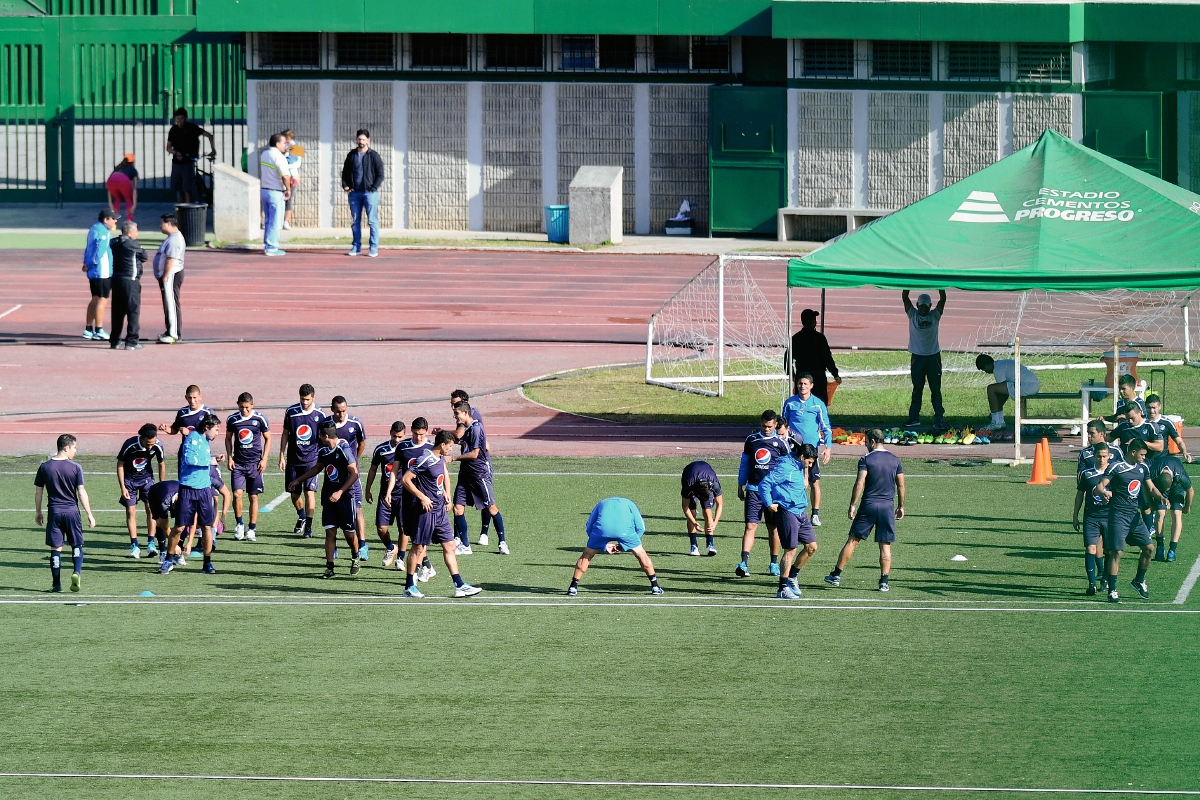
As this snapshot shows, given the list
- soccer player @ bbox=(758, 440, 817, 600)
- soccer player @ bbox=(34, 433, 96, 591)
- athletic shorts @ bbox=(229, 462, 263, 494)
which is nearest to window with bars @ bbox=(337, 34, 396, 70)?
athletic shorts @ bbox=(229, 462, 263, 494)

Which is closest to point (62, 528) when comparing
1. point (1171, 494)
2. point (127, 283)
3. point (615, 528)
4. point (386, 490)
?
point (386, 490)

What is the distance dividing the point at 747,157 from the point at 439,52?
7833 mm

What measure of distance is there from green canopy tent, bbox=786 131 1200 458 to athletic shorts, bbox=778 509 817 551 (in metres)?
6.10

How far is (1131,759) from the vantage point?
11.5m

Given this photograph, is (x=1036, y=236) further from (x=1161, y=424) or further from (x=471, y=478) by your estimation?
(x=471, y=478)

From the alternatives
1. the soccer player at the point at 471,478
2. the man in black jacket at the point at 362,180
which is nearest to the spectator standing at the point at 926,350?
the soccer player at the point at 471,478

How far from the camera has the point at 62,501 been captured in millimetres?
15531

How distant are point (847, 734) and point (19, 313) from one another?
24.1m

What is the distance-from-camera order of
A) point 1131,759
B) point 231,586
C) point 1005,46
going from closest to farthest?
point 1131,759 < point 231,586 < point 1005,46

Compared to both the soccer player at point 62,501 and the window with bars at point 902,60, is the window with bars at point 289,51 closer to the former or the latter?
the window with bars at point 902,60

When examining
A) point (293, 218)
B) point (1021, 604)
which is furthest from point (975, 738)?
point (293, 218)

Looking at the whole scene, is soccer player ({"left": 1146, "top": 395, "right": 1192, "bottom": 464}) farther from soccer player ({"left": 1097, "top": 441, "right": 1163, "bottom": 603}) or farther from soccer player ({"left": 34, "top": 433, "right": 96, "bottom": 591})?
soccer player ({"left": 34, "top": 433, "right": 96, "bottom": 591})

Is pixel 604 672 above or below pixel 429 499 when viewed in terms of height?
below

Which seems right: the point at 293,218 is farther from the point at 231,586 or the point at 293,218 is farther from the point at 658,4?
the point at 231,586
